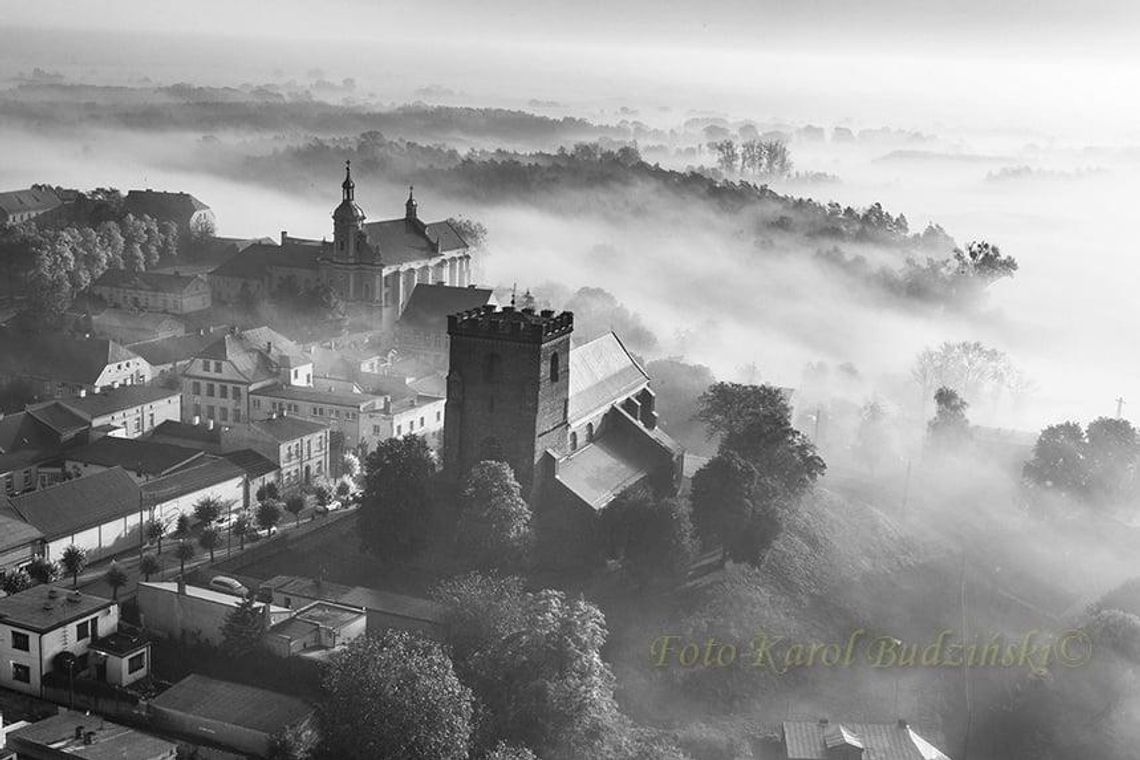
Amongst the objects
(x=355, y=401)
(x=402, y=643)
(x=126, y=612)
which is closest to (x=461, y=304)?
(x=355, y=401)

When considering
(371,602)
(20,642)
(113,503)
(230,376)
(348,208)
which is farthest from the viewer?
(348,208)

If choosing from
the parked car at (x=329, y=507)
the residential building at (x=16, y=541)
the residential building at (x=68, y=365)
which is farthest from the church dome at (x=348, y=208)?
the residential building at (x=16, y=541)

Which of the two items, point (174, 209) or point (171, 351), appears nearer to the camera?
point (171, 351)

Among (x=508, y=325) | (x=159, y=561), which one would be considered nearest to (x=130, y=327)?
(x=159, y=561)

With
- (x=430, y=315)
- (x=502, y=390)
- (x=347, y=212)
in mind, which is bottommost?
(x=430, y=315)

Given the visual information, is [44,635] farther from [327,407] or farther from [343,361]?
[343,361]
